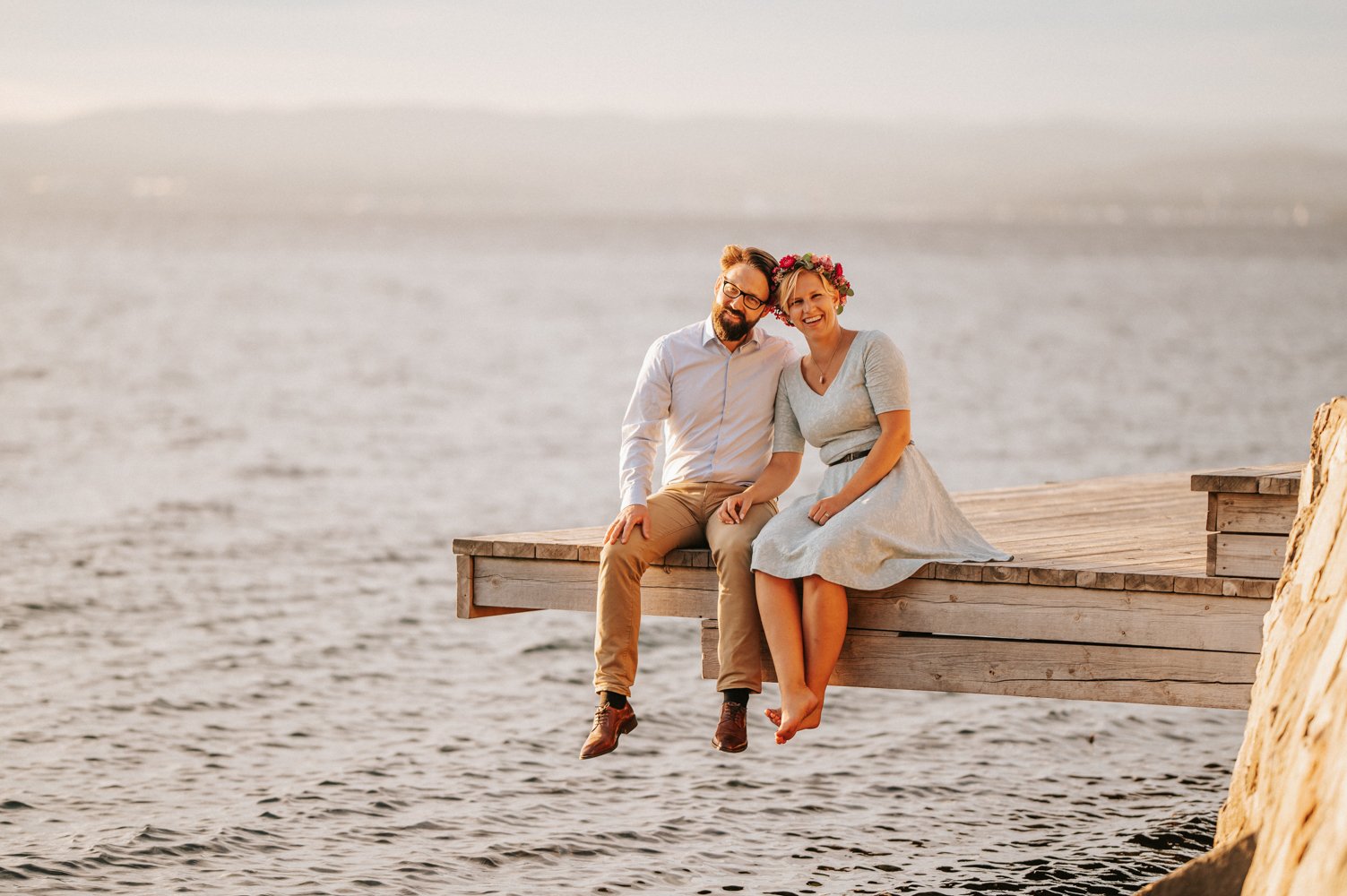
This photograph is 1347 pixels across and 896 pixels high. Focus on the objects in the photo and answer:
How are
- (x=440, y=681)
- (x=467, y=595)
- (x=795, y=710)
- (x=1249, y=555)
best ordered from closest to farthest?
1. (x=1249, y=555)
2. (x=795, y=710)
3. (x=467, y=595)
4. (x=440, y=681)

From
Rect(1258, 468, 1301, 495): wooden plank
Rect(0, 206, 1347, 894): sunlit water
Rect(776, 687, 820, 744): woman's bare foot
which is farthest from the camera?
Rect(0, 206, 1347, 894): sunlit water

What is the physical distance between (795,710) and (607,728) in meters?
0.70

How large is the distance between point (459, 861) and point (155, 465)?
1435 cm

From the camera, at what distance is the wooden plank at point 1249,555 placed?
5.95 metres

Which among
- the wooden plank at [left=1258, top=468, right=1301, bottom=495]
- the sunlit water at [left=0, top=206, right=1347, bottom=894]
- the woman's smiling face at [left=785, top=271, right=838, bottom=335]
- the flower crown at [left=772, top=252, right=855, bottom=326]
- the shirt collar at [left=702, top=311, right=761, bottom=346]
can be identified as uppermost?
the flower crown at [left=772, top=252, right=855, bottom=326]

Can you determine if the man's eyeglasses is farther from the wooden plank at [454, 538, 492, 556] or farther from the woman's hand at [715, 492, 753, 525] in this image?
the wooden plank at [454, 538, 492, 556]

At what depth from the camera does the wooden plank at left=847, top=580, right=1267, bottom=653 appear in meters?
6.10

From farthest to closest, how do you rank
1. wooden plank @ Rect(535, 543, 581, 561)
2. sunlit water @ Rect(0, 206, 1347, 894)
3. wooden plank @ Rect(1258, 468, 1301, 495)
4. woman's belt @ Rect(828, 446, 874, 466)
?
sunlit water @ Rect(0, 206, 1347, 894), wooden plank @ Rect(535, 543, 581, 561), woman's belt @ Rect(828, 446, 874, 466), wooden plank @ Rect(1258, 468, 1301, 495)

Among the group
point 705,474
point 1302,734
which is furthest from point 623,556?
point 1302,734

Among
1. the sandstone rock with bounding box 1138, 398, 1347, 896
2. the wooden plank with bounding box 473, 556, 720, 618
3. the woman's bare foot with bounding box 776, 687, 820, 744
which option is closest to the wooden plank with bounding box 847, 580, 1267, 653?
the woman's bare foot with bounding box 776, 687, 820, 744

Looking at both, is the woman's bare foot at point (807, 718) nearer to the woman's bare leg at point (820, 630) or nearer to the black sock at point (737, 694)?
the woman's bare leg at point (820, 630)

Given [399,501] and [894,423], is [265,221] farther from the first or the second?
[894,423]

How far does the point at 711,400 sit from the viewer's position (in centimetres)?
666

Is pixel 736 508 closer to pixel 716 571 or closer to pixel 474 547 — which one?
pixel 716 571
